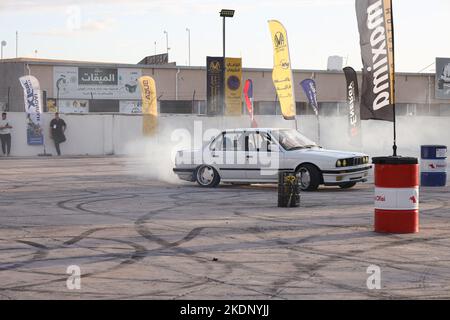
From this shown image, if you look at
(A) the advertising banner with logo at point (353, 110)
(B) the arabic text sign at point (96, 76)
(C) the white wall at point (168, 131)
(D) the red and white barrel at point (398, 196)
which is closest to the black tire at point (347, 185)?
(D) the red and white barrel at point (398, 196)

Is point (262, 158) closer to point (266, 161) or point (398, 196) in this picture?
point (266, 161)

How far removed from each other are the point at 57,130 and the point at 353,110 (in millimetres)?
13362

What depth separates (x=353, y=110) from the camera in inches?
1204

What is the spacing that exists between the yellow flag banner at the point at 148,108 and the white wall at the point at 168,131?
0.69 meters

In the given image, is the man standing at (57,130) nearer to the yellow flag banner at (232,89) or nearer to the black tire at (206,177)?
the yellow flag banner at (232,89)

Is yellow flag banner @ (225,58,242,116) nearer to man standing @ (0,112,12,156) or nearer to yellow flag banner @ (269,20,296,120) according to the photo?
man standing @ (0,112,12,156)

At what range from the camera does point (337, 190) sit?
1866cm

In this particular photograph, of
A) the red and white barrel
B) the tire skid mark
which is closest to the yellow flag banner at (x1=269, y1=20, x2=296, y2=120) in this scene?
the red and white barrel

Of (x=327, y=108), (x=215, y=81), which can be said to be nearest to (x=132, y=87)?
(x=327, y=108)

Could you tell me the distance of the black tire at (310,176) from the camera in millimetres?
18062
